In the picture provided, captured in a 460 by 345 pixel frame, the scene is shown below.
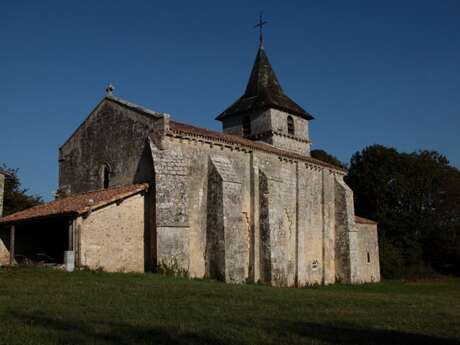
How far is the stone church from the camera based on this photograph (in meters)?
18.3

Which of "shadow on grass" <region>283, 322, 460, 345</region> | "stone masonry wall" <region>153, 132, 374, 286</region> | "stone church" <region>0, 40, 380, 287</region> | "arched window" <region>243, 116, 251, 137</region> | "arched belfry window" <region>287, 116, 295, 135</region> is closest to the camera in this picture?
"shadow on grass" <region>283, 322, 460, 345</region>

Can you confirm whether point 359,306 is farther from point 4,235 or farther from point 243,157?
point 4,235

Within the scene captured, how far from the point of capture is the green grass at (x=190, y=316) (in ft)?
24.8

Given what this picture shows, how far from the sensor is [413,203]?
43.9 m

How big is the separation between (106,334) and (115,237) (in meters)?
10.9

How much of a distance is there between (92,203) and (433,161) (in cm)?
3596

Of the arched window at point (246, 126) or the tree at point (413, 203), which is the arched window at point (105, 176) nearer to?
the arched window at point (246, 126)

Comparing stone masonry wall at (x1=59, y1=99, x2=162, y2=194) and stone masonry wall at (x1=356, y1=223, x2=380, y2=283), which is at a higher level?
stone masonry wall at (x1=59, y1=99, x2=162, y2=194)

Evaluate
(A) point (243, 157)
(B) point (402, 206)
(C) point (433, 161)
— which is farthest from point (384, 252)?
(A) point (243, 157)

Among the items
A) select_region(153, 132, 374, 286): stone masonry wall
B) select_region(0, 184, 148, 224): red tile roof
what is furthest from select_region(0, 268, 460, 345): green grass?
select_region(153, 132, 374, 286): stone masonry wall

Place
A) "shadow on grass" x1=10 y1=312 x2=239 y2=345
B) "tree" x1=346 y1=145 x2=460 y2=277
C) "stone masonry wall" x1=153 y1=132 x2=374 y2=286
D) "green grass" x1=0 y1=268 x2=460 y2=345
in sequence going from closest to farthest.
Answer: "shadow on grass" x1=10 y1=312 x2=239 y2=345
"green grass" x1=0 y1=268 x2=460 y2=345
"stone masonry wall" x1=153 y1=132 x2=374 y2=286
"tree" x1=346 y1=145 x2=460 y2=277

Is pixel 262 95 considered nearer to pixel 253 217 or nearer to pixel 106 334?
pixel 253 217

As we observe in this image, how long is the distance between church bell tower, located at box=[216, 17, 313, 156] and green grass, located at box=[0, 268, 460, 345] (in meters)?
16.8

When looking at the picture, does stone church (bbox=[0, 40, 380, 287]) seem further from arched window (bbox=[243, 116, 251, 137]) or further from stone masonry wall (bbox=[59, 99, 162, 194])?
arched window (bbox=[243, 116, 251, 137])
